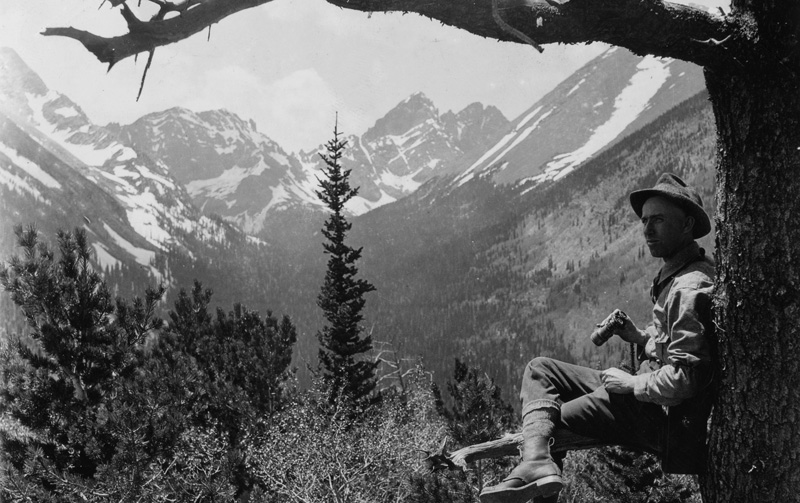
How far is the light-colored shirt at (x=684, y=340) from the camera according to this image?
8.92 ft

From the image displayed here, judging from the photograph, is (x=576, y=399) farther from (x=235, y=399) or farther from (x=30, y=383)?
(x=235, y=399)

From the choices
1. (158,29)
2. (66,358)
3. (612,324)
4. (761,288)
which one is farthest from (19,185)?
(761,288)

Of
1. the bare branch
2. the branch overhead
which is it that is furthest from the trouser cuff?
the bare branch

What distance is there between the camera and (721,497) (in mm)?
2748

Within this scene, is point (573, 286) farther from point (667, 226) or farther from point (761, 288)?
point (761, 288)

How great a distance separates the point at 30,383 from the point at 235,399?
8126 millimetres

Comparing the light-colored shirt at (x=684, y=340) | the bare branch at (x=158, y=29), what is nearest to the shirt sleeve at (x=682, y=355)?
the light-colored shirt at (x=684, y=340)

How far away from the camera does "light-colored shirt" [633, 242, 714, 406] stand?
2719 mm

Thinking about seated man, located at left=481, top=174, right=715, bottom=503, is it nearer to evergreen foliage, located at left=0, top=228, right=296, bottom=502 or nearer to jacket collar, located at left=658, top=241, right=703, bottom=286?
jacket collar, located at left=658, top=241, right=703, bottom=286

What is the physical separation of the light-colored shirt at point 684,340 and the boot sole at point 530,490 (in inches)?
25.8

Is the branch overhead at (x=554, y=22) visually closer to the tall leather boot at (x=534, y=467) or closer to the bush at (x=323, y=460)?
the tall leather boot at (x=534, y=467)

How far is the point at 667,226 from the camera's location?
3.20 m

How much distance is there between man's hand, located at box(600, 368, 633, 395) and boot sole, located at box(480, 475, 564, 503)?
1.93 ft

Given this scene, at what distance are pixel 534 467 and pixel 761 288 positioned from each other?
144 centimetres
